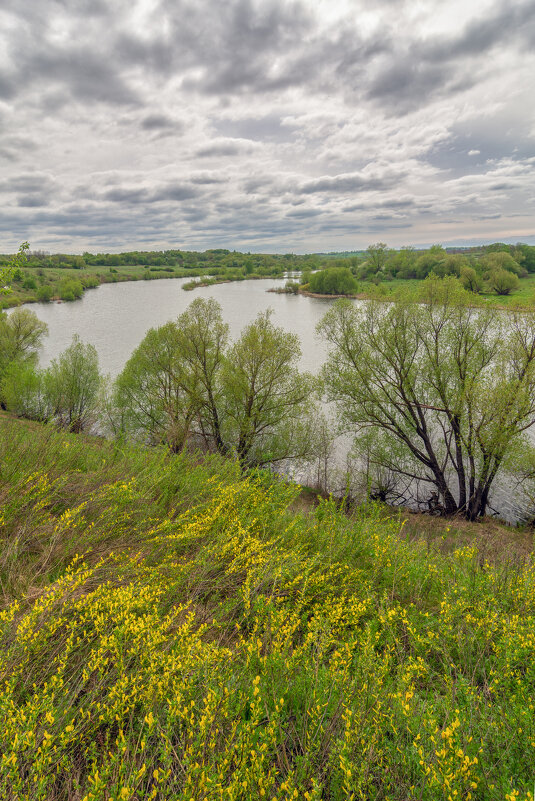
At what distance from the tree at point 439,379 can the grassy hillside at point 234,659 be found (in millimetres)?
9787

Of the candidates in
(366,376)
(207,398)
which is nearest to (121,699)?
(366,376)

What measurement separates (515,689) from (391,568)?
1674 mm

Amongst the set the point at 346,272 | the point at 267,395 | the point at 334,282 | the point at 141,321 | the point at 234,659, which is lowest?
the point at 267,395

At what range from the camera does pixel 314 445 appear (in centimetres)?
1858

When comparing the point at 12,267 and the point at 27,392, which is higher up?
the point at 12,267

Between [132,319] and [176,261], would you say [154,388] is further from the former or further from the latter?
[176,261]

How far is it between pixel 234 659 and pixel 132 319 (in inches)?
1839

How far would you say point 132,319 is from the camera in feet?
144

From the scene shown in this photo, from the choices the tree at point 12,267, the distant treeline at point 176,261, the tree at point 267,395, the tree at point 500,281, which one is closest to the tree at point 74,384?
the tree at point 267,395

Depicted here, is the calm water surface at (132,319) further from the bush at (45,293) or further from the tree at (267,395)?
the tree at (267,395)

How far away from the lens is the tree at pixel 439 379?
1291cm

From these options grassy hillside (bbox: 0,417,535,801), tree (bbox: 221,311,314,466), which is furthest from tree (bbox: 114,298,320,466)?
grassy hillside (bbox: 0,417,535,801)

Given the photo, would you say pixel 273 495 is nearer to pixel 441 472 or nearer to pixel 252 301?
pixel 441 472

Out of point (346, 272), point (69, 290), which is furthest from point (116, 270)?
point (346, 272)
